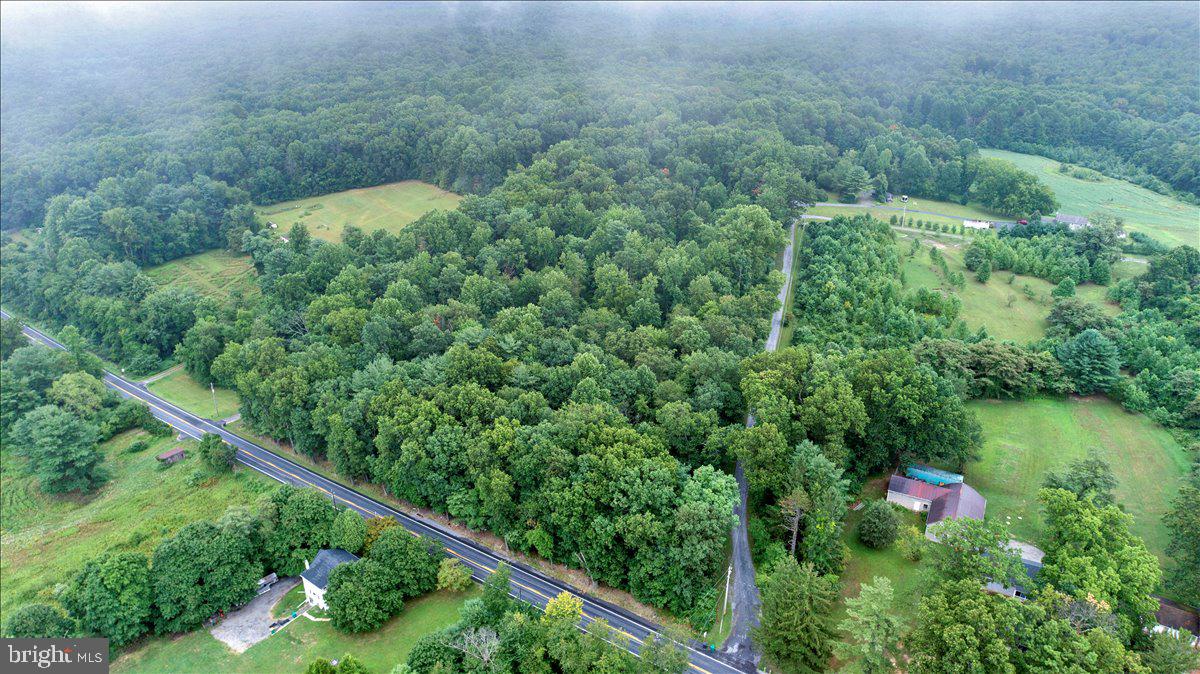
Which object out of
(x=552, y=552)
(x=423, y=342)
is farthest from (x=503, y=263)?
(x=552, y=552)

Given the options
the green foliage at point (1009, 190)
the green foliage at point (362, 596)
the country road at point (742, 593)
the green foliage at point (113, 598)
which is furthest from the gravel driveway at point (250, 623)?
the green foliage at point (1009, 190)

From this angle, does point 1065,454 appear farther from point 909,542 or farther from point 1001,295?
point 1001,295

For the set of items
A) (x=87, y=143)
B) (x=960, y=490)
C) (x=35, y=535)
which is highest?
(x=87, y=143)

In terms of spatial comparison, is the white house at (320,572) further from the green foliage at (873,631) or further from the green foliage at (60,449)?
the green foliage at (873,631)

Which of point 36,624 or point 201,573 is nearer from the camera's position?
point 36,624

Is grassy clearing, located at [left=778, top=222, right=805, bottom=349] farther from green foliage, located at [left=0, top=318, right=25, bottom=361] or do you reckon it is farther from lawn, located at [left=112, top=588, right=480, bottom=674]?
green foliage, located at [left=0, top=318, right=25, bottom=361]

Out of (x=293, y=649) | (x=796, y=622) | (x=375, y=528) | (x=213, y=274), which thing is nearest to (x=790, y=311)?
(x=796, y=622)

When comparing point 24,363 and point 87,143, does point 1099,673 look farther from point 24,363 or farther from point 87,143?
point 87,143
